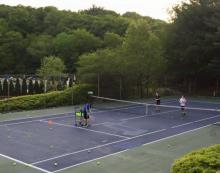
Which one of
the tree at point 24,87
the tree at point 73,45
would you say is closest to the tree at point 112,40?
the tree at point 73,45

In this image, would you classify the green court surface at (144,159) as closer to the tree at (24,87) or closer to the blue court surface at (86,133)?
the blue court surface at (86,133)

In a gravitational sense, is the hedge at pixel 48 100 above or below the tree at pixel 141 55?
below

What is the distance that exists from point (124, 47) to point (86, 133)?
61.3 feet

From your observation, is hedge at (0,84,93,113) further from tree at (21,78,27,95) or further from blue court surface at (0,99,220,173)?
tree at (21,78,27,95)

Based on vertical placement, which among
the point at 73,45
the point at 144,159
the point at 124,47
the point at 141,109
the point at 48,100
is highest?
the point at 73,45

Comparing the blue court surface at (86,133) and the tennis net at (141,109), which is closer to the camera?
the blue court surface at (86,133)

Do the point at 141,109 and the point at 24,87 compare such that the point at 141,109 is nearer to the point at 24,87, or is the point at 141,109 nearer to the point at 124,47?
the point at 124,47

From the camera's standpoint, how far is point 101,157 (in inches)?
590

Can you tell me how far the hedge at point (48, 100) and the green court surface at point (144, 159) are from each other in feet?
43.7

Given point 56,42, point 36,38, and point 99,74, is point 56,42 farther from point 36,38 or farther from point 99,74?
point 99,74

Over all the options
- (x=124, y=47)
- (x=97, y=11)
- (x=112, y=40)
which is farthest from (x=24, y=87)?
(x=97, y=11)

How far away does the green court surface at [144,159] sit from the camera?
43.6 feet

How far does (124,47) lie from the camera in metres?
37.4

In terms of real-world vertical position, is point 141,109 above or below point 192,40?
below
